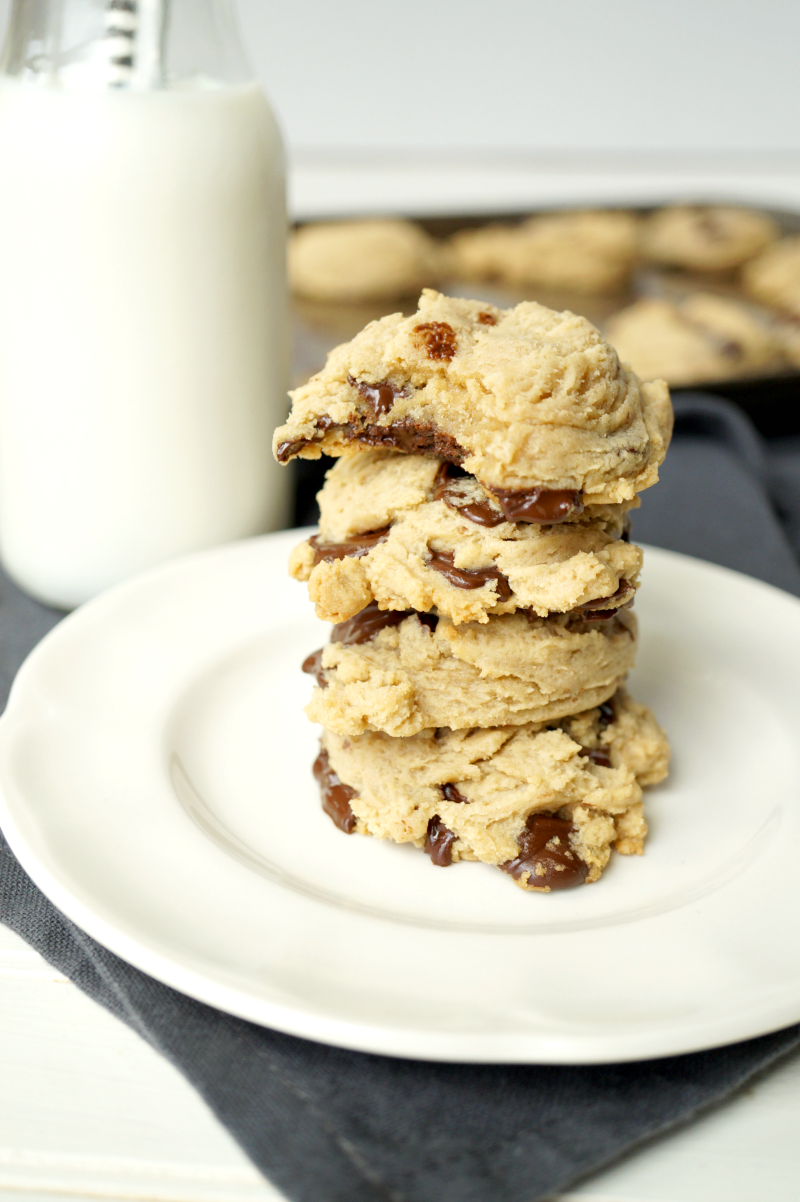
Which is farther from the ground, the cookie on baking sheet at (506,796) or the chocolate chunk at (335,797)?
the cookie on baking sheet at (506,796)

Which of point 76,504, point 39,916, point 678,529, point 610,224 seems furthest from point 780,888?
point 610,224

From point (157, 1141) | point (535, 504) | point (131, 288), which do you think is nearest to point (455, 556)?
point (535, 504)

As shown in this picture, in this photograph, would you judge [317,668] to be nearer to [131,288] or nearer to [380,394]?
[380,394]

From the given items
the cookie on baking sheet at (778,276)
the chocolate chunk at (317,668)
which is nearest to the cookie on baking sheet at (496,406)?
the chocolate chunk at (317,668)

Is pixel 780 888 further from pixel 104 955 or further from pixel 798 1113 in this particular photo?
pixel 104 955

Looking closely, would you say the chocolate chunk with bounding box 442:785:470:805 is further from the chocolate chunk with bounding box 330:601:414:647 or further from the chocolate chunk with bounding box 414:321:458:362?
the chocolate chunk with bounding box 414:321:458:362

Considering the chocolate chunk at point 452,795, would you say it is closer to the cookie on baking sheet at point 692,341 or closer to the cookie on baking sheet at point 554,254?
the cookie on baking sheet at point 692,341

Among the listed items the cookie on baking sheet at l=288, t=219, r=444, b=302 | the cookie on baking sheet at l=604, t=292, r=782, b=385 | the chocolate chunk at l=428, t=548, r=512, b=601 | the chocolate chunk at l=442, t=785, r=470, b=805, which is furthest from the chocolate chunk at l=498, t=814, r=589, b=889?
the cookie on baking sheet at l=288, t=219, r=444, b=302

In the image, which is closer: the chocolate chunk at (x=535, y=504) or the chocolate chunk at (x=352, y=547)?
the chocolate chunk at (x=535, y=504)
